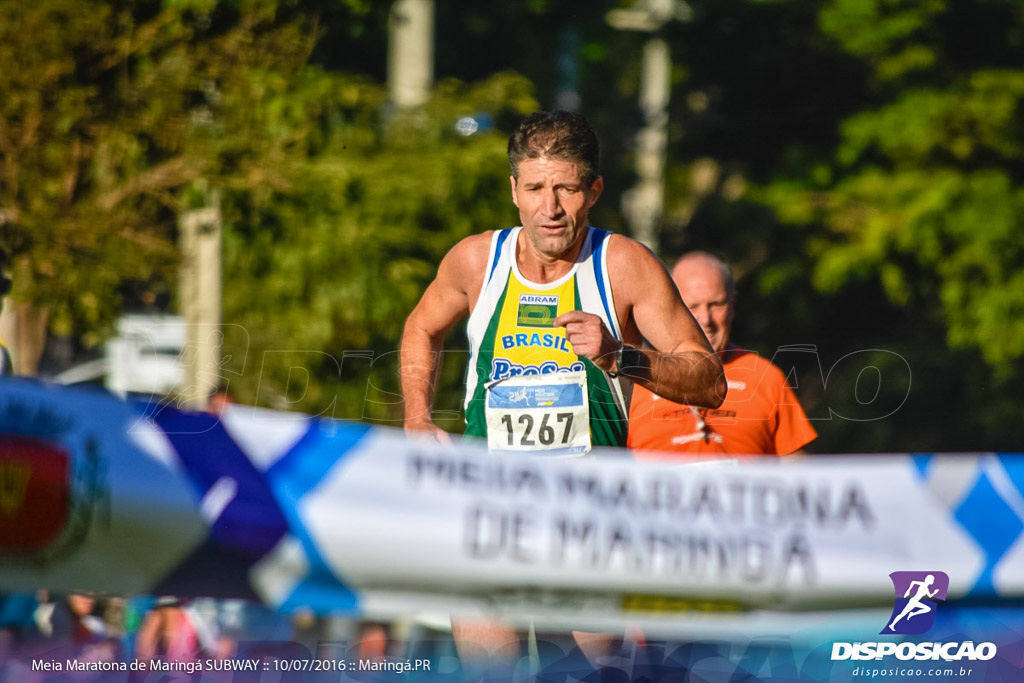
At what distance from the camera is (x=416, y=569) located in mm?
4422

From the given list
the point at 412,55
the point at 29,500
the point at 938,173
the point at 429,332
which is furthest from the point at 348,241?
the point at 938,173

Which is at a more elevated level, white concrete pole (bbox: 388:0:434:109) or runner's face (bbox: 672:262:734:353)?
white concrete pole (bbox: 388:0:434:109)

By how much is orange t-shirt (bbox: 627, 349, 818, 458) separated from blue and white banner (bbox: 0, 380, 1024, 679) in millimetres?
595

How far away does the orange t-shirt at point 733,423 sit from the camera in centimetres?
542

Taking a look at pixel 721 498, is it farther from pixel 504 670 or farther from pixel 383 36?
pixel 383 36

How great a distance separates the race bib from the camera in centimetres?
414

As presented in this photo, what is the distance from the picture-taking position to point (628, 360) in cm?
388

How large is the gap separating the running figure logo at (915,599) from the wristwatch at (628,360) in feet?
4.37

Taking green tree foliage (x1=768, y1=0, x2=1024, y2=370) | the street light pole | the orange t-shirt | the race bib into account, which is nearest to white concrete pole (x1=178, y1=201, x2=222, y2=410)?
the orange t-shirt

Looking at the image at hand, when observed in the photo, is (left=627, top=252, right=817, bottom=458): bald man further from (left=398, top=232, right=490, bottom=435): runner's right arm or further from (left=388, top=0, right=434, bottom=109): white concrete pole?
(left=388, top=0, right=434, bottom=109): white concrete pole

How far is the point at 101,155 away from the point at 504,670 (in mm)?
4673

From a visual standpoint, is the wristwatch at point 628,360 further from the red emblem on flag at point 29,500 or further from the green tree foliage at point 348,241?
the green tree foliage at point 348,241

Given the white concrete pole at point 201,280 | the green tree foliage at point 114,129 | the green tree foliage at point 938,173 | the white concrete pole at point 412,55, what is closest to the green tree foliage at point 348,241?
the white concrete pole at point 201,280

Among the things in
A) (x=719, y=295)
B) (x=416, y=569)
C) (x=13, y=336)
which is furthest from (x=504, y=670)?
(x=13, y=336)
